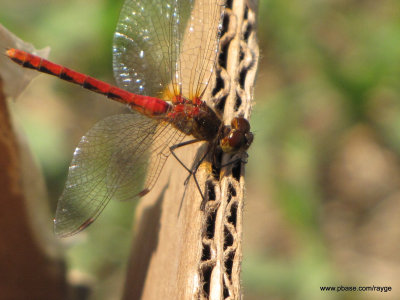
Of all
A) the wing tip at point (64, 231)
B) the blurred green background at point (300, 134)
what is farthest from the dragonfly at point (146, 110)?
the blurred green background at point (300, 134)

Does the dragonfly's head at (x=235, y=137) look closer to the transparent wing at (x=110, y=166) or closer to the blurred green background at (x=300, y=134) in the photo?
the transparent wing at (x=110, y=166)

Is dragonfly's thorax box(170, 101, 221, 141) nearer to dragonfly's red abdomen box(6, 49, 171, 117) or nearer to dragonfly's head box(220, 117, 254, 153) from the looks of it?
dragonfly's head box(220, 117, 254, 153)

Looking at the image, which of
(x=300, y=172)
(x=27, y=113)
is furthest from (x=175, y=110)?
(x=27, y=113)

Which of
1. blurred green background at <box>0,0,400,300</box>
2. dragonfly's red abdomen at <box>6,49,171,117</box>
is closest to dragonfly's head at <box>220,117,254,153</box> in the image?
dragonfly's red abdomen at <box>6,49,171,117</box>

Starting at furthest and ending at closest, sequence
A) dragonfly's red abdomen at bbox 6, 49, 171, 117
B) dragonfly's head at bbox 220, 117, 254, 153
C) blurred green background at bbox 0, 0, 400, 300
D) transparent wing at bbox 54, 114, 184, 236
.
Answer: blurred green background at bbox 0, 0, 400, 300 → dragonfly's red abdomen at bbox 6, 49, 171, 117 → transparent wing at bbox 54, 114, 184, 236 → dragonfly's head at bbox 220, 117, 254, 153

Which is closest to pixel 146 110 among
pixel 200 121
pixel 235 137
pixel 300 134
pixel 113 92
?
pixel 113 92

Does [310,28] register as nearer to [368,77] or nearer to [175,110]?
[368,77]
